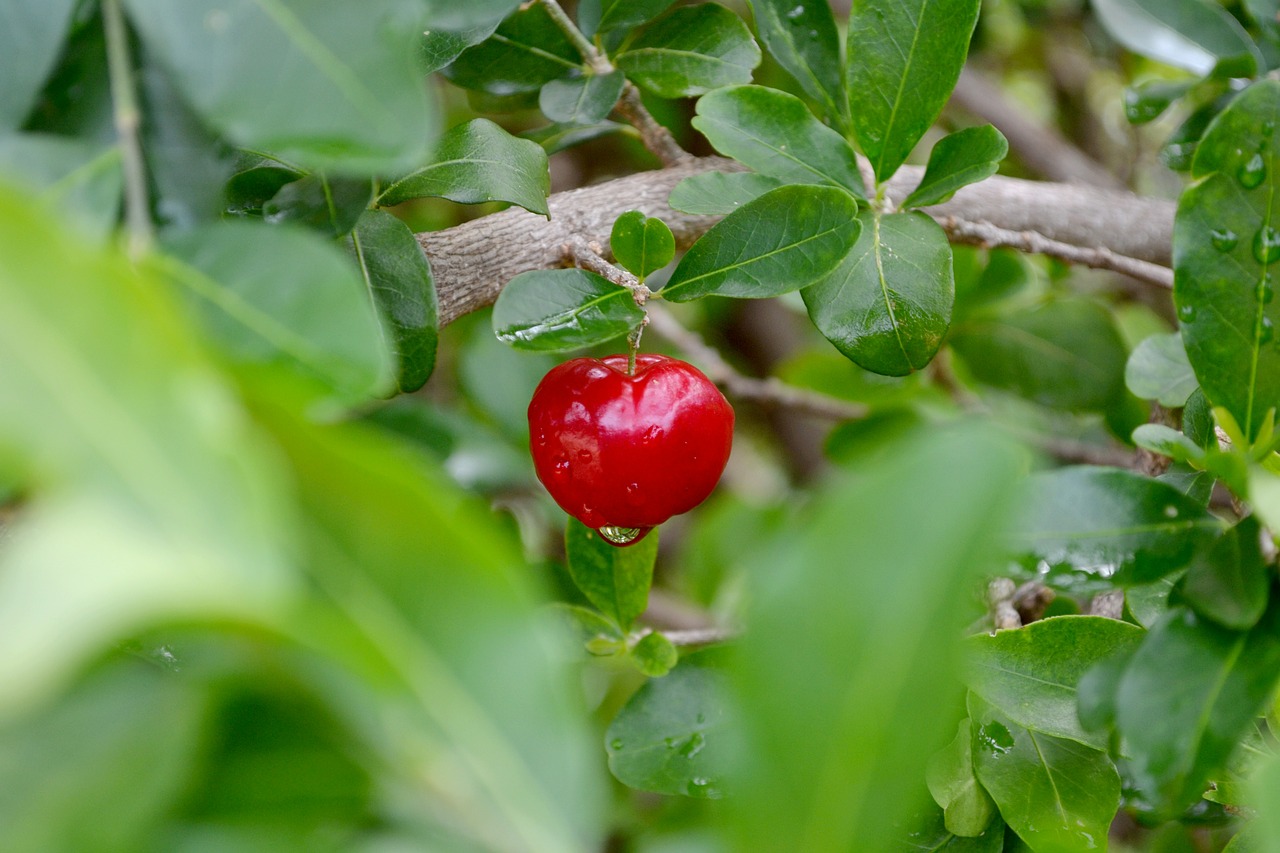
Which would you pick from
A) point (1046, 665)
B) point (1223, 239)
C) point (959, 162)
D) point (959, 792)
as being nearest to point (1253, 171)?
point (1223, 239)

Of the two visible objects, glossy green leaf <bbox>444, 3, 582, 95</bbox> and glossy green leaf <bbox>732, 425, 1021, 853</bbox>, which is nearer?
glossy green leaf <bbox>732, 425, 1021, 853</bbox>

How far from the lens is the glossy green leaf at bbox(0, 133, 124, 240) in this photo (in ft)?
1.24

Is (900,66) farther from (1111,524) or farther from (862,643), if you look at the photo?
(862,643)

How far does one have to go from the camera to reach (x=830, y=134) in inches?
27.3

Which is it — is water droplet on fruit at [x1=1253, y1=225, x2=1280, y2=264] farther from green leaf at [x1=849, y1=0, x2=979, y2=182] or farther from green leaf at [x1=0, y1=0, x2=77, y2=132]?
green leaf at [x1=0, y1=0, x2=77, y2=132]

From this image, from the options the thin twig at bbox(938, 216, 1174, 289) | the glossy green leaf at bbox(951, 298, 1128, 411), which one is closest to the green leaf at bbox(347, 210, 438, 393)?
the thin twig at bbox(938, 216, 1174, 289)

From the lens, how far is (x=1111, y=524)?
48cm

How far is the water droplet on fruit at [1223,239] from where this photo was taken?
525 mm

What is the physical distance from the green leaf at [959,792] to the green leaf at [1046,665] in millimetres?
67

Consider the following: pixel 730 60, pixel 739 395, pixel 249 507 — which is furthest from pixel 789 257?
pixel 739 395

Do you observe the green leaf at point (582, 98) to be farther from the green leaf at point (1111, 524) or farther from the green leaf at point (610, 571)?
the green leaf at point (1111, 524)

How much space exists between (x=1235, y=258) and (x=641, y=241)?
0.34 m

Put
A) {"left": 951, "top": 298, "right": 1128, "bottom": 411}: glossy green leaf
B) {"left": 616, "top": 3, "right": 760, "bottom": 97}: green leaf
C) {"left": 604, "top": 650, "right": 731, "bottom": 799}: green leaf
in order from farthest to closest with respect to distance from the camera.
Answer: {"left": 951, "top": 298, "right": 1128, "bottom": 411}: glossy green leaf
{"left": 616, "top": 3, "right": 760, "bottom": 97}: green leaf
{"left": 604, "top": 650, "right": 731, "bottom": 799}: green leaf

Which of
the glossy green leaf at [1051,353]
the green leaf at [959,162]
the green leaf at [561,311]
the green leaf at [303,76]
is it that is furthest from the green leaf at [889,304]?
the glossy green leaf at [1051,353]
